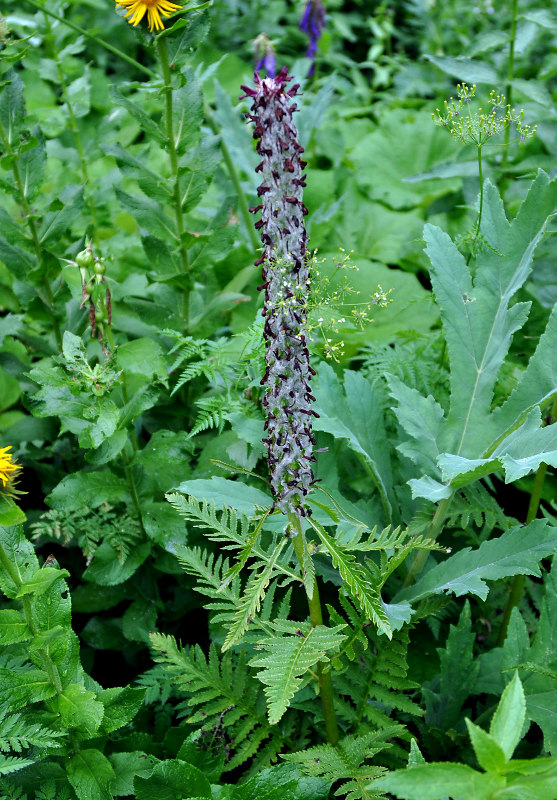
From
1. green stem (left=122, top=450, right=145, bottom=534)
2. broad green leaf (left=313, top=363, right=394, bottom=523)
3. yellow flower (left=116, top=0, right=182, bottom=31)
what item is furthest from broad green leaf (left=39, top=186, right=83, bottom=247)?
broad green leaf (left=313, top=363, right=394, bottom=523)

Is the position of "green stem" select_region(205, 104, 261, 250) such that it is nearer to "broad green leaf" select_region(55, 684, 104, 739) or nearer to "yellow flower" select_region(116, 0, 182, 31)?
"yellow flower" select_region(116, 0, 182, 31)

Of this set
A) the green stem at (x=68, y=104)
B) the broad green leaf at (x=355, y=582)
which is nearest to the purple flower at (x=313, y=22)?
the green stem at (x=68, y=104)

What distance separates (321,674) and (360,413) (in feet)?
1.92

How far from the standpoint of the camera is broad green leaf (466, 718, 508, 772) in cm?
86

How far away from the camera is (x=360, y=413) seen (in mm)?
1685

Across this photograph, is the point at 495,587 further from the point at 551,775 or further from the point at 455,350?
the point at 551,775

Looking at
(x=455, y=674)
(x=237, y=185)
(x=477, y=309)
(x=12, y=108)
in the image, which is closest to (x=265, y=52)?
(x=237, y=185)

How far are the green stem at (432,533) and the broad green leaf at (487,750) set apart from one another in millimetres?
698

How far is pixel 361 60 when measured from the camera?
489 cm

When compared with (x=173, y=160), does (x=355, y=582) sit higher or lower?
lower

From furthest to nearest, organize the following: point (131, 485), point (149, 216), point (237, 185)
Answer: point (237, 185) → point (149, 216) → point (131, 485)

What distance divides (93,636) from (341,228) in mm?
1964

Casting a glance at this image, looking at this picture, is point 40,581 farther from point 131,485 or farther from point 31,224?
point 31,224

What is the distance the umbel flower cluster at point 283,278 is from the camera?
1.05 metres
